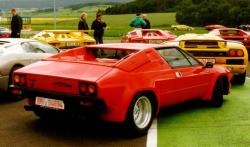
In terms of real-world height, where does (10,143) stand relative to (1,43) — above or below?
below

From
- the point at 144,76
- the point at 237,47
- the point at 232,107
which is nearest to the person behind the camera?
the point at 144,76

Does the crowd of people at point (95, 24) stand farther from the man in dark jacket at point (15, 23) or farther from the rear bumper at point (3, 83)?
the rear bumper at point (3, 83)

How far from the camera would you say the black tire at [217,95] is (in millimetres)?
7928

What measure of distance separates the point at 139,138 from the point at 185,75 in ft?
4.81

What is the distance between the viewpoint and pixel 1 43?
9133 millimetres

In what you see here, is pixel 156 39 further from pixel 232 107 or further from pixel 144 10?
pixel 144 10

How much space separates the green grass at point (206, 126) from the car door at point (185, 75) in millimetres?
322

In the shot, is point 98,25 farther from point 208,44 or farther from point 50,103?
point 50,103

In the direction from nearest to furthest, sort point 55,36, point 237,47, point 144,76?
1. point 144,76
2. point 237,47
3. point 55,36

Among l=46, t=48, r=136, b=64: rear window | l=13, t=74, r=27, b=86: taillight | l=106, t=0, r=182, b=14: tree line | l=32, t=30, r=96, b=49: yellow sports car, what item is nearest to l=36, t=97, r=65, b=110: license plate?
l=13, t=74, r=27, b=86: taillight

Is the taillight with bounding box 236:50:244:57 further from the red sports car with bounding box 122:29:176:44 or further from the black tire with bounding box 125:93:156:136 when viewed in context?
the red sports car with bounding box 122:29:176:44

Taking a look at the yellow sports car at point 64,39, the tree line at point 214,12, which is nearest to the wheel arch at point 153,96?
the yellow sports car at point 64,39

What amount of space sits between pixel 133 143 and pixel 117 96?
1.89 ft

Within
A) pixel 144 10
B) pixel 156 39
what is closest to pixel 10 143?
pixel 156 39
